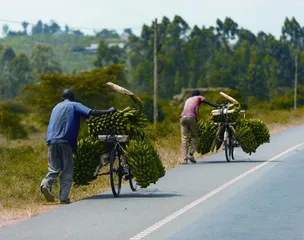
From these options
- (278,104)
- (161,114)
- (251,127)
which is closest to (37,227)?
(251,127)

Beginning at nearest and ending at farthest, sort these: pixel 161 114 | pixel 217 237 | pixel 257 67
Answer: pixel 217 237, pixel 161 114, pixel 257 67

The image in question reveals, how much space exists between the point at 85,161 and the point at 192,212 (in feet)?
10.1

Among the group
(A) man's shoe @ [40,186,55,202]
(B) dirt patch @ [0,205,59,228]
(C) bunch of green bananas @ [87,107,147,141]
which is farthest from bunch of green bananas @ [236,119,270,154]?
(B) dirt patch @ [0,205,59,228]

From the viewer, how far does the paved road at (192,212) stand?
11.2 m

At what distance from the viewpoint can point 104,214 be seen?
13148mm

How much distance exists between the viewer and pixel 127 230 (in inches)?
451

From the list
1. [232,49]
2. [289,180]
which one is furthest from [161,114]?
[232,49]

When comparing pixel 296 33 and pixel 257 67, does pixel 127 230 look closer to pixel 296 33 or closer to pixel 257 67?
pixel 257 67

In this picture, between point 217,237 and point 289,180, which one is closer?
point 217,237

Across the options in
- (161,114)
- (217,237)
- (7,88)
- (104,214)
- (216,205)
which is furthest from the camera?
(7,88)

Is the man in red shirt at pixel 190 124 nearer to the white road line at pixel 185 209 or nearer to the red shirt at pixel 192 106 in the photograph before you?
the red shirt at pixel 192 106

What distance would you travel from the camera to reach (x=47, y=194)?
48.2ft

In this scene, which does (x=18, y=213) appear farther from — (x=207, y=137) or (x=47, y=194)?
(x=207, y=137)

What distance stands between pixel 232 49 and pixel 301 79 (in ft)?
126
